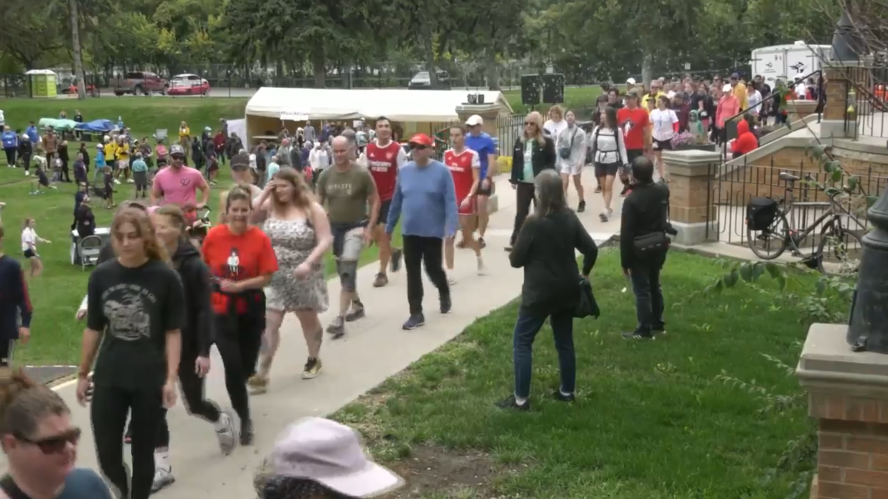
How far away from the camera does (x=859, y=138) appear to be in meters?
13.9

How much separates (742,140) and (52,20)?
178 ft

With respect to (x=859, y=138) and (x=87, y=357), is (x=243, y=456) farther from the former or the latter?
(x=859, y=138)

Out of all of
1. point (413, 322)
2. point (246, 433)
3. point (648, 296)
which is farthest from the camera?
point (413, 322)

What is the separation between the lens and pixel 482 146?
1209 cm

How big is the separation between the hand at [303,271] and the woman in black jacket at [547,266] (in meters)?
1.50

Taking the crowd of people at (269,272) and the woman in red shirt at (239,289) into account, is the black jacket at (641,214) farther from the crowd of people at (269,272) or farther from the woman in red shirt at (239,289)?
the woman in red shirt at (239,289)

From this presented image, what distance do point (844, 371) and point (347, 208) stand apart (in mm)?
5658

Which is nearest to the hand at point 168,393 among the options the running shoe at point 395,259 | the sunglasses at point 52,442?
the sunglasses at point 52,442

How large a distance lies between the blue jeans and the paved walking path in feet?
4.49

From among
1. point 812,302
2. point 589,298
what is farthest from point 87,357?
point 812,302

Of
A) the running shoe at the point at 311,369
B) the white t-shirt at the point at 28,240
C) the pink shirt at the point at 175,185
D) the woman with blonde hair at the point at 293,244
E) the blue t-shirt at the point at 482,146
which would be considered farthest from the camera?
the white t-shirt at the point at 28,240

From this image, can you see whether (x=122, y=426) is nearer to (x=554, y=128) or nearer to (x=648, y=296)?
(x=648, y=296)

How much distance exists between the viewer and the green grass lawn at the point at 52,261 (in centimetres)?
1060

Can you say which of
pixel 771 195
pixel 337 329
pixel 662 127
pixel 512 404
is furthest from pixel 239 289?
pixel 662 127
